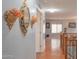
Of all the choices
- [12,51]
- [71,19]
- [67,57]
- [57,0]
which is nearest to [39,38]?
[57,0]

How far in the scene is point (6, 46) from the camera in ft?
7.78

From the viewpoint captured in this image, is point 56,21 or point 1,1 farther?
point 56,21

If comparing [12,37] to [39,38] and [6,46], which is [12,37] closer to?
[6,46]

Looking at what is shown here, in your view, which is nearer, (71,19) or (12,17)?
(12,17)

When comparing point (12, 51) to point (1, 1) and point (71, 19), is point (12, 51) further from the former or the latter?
point (71, 19)

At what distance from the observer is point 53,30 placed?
22.6 metres

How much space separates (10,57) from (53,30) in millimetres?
20219

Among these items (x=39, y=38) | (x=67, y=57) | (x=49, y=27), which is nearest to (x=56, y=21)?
(x=49, y=27)

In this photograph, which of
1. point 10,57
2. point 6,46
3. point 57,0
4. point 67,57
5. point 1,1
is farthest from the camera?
point 57,0

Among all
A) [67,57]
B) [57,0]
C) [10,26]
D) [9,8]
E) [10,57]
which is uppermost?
[57,0]

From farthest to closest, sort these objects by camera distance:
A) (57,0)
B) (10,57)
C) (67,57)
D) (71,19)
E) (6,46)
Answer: (71,19), (57,0), (67,57), (10,57), (6,46)

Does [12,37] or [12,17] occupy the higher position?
[12,17]

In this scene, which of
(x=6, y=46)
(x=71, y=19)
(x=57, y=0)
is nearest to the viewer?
(x=6, y=46)

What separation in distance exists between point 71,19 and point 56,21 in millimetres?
1965
